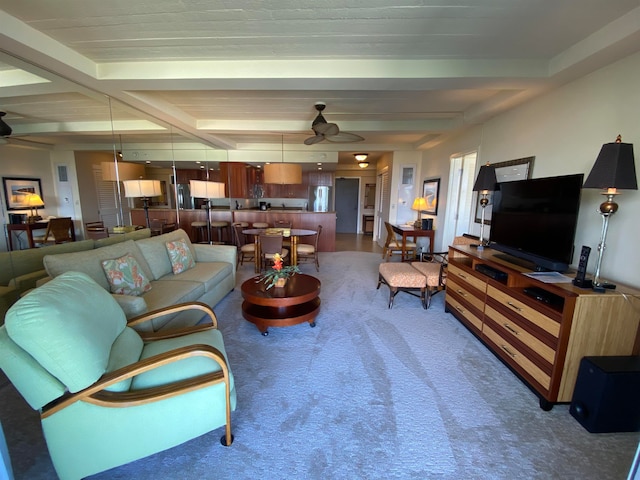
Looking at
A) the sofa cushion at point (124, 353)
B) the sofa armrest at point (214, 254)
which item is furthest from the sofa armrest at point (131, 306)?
the sofa armrest at point (214, 254)

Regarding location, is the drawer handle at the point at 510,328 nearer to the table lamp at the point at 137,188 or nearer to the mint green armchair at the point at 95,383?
the mint green armchair at the point at 95,383

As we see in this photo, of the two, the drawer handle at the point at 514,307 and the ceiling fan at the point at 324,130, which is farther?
the ceiling fan at the point at 324,130

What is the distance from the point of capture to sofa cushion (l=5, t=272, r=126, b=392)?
3.63 feet

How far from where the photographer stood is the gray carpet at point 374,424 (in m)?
1.41

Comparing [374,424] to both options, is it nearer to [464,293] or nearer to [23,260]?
[464,293]

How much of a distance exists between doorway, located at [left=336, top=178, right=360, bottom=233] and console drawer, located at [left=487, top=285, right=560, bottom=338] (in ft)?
25.5

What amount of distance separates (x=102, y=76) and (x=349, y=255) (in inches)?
197

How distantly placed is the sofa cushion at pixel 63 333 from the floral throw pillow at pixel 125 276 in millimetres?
993

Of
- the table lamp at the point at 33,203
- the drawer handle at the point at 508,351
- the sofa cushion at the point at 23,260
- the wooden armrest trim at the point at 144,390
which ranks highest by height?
the table lamp at the point at 33,203

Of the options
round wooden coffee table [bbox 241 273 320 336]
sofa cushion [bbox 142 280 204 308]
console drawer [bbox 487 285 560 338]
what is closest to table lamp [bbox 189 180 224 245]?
sofa cushion [bbox 142 280 204 308]

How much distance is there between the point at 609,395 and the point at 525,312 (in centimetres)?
60

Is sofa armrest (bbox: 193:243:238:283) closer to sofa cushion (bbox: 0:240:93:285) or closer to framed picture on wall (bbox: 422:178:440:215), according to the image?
sofa cushion (bbox: 0:240:93:285)

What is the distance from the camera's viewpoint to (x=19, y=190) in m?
2.41

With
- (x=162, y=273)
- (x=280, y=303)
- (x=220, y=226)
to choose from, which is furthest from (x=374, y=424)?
(x=220, y=226)
